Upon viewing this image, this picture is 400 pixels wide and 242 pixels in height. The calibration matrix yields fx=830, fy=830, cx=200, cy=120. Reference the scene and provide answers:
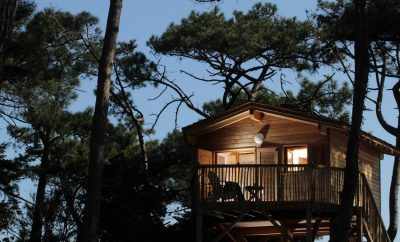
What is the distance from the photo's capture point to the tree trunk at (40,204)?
25797 mm

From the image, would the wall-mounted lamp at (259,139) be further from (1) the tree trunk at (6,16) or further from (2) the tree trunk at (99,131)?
(1) the tree trunk at (6,16)

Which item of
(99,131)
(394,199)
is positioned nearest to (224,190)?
(99,131)

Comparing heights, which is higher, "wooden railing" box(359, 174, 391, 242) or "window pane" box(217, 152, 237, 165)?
"window pane" box(217, 152, 237, 165)

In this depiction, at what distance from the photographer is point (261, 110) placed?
80.4 feet

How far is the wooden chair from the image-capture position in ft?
71.2

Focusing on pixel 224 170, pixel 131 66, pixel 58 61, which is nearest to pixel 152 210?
pixel 224 170

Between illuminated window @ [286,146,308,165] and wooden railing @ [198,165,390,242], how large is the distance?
2.21m

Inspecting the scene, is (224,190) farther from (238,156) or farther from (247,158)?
(238,156)

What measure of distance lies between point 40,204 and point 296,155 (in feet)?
27.3

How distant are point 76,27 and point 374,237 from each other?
1384 centimetres

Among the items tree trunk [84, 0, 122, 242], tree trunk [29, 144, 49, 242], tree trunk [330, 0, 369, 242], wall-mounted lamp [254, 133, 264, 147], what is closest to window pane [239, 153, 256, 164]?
wall-mounted lamp [254, 133, 264, 147]

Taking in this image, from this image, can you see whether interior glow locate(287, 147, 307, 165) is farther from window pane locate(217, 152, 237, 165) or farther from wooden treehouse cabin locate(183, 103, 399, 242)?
window pane locate(217, 152, 237, 165)

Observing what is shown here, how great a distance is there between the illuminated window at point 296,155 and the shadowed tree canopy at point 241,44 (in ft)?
25.7

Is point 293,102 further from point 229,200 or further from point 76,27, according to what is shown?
point 229,200
